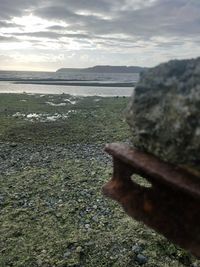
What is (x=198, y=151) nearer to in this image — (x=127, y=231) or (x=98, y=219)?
(x=127, y=231)

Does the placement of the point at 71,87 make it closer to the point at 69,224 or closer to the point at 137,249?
the point at 69,224

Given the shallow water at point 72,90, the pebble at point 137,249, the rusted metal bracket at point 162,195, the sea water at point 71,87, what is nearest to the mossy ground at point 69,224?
the pebble at point 137,249

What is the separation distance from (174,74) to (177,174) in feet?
1.82

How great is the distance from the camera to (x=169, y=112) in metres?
2.17

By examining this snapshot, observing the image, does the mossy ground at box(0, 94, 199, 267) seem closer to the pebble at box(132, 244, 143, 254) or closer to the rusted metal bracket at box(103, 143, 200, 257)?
the pebble at box(132, 244, 143, 254)

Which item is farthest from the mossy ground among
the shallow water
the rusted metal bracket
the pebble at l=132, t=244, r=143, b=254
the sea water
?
the shallow water

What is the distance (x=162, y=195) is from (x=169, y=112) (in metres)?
0.52

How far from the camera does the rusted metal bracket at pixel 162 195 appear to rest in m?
2.17

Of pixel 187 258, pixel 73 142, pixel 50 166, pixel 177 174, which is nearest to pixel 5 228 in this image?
pixel 187 258

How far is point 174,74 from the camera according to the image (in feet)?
7.44

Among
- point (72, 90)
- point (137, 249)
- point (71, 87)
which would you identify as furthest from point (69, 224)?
point (71, 87)

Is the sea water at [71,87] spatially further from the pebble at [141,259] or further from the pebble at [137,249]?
the pebble at [141,259]

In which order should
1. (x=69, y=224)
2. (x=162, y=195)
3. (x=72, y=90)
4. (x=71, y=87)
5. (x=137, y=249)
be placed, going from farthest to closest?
(x=71, y=87), (x=72, y=90), (x=69, y=224), (x=137, y=249), (x=162, y=195)

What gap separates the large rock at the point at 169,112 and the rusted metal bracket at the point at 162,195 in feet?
0.25
